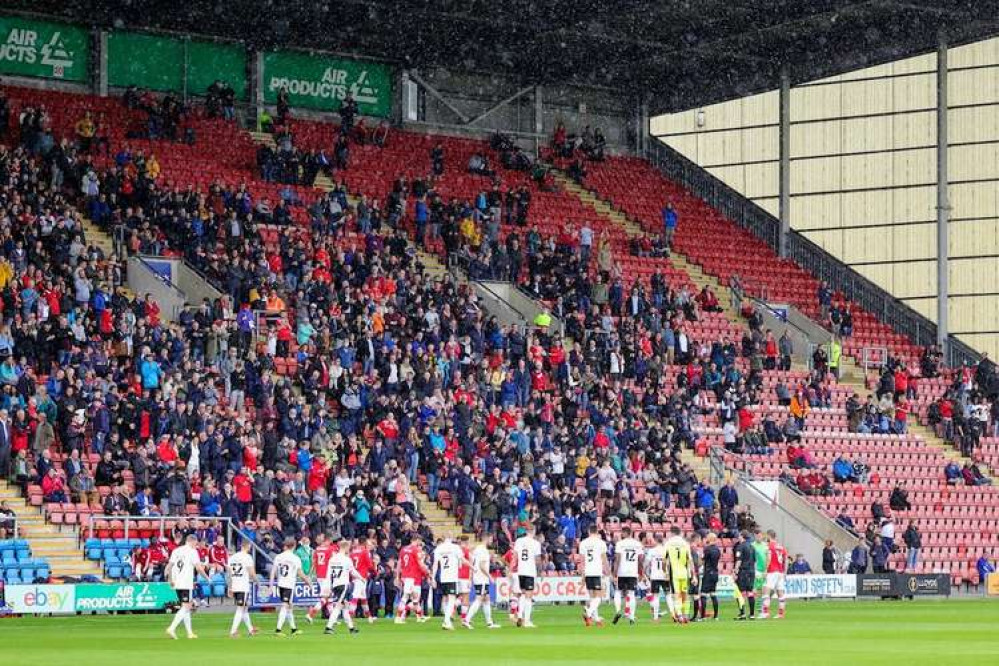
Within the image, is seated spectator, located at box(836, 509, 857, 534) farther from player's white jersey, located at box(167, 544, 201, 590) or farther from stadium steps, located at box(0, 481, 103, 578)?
player's white jersey, located at box(167, 544, 201, 590)

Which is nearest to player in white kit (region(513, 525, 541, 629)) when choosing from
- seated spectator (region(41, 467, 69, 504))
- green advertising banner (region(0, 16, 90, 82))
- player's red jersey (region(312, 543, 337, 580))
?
player's red jersey (region(312, 543, 337, 580))

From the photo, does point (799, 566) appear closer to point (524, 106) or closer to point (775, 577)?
point (775, 577)

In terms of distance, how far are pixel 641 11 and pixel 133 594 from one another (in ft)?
95.2

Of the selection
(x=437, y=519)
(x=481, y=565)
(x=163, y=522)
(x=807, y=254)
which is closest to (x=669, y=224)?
(x=807, y=254)

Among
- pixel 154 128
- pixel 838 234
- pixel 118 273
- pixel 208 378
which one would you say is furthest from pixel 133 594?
pixel 838 234

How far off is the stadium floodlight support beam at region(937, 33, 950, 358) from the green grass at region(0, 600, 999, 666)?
23888 millimetres

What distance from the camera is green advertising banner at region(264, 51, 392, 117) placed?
211 feet

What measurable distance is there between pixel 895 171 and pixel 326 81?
62.2ft

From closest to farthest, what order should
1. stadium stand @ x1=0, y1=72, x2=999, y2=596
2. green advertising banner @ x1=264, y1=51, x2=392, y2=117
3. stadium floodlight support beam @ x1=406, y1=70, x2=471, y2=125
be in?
stadium stand @ x1=0, y1=72, x2=999, y2=596, green advertising banner @ x1=264, y1=51, x2=392, y2=117, stadium floodlight support beam @ x1=406, y1=70, x2=471, y2=125

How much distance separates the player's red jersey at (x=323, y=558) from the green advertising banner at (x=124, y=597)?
15.2 feet

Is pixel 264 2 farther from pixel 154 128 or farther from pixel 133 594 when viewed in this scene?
pixel 133 594

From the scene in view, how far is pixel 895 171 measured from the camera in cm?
6600

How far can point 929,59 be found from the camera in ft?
211

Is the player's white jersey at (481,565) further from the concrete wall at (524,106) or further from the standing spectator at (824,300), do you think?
the concrete wall at (524,106)
